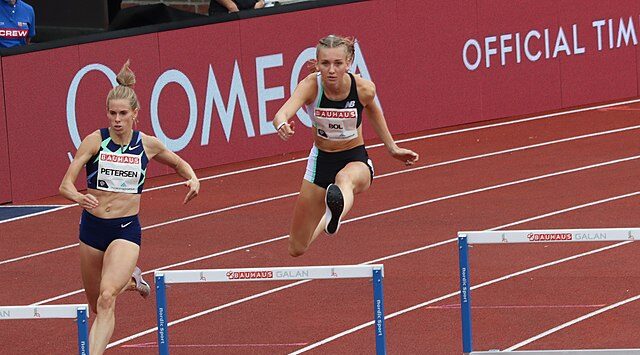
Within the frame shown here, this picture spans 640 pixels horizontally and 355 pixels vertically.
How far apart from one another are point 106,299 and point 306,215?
1.77m

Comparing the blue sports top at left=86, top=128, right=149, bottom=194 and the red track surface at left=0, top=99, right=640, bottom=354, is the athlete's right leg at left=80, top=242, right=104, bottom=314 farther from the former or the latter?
the red track surface at left=0, top=99, right=640, bottom=354

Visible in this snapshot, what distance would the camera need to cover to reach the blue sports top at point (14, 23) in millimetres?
15289

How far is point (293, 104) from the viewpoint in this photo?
30.0 ft

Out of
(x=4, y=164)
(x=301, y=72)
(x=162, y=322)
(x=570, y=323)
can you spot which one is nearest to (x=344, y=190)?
(x=162, y=322)

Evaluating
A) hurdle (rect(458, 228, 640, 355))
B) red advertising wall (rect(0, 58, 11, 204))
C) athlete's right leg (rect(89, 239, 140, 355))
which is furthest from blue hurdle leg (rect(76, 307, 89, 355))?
red advertising wall (rect(0, 58, 11, 204))

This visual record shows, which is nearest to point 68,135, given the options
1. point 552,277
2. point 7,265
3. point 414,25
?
point 7,265

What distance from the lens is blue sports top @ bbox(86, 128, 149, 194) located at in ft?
29.5

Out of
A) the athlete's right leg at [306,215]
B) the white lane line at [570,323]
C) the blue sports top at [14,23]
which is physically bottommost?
the white lane line at [570,323]

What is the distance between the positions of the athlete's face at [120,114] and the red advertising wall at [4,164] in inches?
252

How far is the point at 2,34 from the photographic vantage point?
15312 millimetres

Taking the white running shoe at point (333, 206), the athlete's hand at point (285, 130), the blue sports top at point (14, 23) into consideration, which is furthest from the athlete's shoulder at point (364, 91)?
the blue sports top at point (14, 23)

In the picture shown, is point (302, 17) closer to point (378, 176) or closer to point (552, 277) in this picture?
point (378, 176)

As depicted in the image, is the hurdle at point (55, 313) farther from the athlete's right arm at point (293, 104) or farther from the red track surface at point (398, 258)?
the red track surface at point (398, 258)

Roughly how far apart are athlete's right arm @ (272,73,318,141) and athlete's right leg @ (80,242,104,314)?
1359 mm
